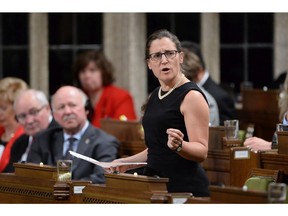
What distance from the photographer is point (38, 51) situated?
12.8 meters

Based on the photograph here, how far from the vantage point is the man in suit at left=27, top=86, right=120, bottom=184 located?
8.48 metres

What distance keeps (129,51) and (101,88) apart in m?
1.55

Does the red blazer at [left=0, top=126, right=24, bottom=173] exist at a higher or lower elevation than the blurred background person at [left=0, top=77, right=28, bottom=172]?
lower

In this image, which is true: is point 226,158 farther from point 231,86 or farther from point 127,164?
point 231,86

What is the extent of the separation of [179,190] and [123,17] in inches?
244

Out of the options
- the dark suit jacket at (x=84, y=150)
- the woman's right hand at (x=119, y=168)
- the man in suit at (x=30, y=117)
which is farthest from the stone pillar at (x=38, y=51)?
the woman's right hand at (x=119, y=168)

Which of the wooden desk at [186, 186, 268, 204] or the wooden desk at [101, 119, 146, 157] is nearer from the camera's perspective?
the wooden desk at [186, 186, 268, 204]

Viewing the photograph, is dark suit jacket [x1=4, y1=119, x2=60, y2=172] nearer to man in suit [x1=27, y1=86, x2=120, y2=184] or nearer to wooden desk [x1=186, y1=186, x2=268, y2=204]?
man in suit [x1=27, y1=86, x2=120, y2=184]

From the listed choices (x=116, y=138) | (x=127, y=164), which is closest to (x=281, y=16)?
(x=116, y=138)

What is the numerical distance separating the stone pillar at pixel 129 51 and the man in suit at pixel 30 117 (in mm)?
3191

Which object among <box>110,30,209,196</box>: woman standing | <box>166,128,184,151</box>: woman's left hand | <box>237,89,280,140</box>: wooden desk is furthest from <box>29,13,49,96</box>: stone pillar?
<box>166,128,184,151</box>: woman's left hand

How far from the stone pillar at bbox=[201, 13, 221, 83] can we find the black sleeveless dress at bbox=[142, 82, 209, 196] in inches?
229

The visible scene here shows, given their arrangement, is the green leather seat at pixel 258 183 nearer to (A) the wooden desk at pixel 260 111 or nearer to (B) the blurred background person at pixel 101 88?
(A) the wooden desk at pixel 260 111
